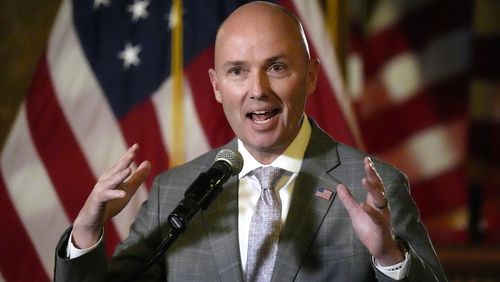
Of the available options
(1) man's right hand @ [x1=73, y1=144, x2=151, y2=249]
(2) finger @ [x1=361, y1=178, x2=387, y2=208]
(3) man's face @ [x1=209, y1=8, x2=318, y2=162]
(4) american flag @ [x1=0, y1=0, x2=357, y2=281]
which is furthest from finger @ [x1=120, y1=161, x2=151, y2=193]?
(4) american flag @ [x1=0, y1=0, x2=357, y2=281]

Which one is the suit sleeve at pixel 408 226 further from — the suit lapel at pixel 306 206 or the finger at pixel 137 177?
the finger at pixel 137 177

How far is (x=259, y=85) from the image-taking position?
1.38m

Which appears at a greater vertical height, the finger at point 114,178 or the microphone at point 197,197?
the finger at point 114,178

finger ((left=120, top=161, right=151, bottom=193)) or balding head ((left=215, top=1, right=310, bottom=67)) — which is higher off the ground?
balding head ((left=215, top=1, right=310, bottom=67))

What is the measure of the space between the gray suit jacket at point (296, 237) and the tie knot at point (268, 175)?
50 mm

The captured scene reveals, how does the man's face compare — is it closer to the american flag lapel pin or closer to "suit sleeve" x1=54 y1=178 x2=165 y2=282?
the american flag lapel pin

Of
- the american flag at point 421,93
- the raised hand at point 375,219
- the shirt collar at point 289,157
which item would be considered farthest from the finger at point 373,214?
the american flag at point 421,93

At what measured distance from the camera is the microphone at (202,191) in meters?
1.21

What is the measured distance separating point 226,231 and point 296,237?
0.47 ft

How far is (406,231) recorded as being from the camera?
52.4 inches

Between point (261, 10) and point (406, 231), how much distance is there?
0.51 metres

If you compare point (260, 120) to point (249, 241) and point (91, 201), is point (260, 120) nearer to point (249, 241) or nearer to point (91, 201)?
point (249, 241)

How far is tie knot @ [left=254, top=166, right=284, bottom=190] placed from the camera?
4.78ft

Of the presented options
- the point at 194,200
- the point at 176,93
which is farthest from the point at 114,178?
the point at 176,93
